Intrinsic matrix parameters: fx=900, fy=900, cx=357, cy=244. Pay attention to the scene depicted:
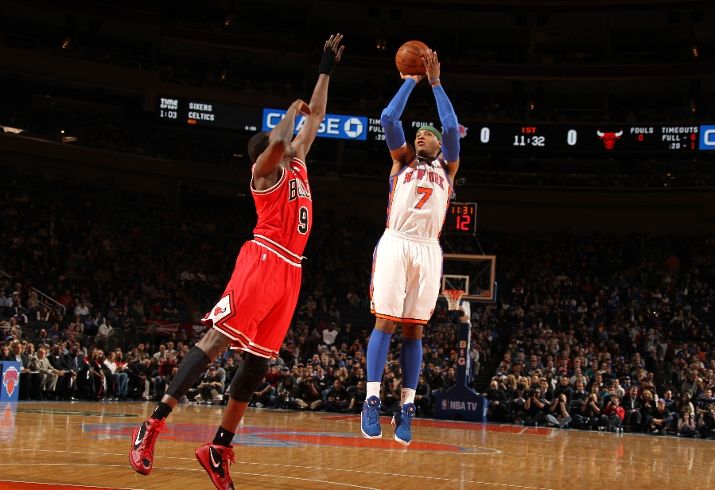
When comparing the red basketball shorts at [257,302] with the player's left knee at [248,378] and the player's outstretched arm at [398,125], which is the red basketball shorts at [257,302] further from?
the player's outstretched arm at [398,125]

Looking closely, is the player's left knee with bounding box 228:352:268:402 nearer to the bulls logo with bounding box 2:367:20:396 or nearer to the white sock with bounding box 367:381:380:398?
the white sock with bounding box 367:381:380:398

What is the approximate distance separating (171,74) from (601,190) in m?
15.4

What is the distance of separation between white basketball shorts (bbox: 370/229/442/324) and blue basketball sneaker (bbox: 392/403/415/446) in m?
0.64

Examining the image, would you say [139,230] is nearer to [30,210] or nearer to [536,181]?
[30,210]

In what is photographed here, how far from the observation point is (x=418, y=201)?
21.9 feet

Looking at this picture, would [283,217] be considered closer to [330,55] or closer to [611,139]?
[330,55]

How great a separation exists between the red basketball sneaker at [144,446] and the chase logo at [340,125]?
2460 centimetres

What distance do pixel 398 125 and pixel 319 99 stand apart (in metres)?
0.62

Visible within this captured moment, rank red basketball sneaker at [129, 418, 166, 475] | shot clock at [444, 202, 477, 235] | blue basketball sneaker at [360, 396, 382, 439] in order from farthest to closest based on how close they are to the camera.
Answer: shot clock at [444, 202, 477, 235], blue basketball sneaker at [360, 396, 382, 439], red basketball sneaker at [129, 418, 166, 475]

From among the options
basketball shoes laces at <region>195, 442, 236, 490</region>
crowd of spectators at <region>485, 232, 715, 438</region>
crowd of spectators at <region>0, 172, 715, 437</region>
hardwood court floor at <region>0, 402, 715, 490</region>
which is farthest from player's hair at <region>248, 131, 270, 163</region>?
crowd of spectators at <region>485, 232, 715, 438</region>

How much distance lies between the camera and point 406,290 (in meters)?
6.62

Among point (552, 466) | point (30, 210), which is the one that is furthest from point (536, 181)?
point (552, 466)

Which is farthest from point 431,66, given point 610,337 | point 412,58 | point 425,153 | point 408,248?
point 610,337

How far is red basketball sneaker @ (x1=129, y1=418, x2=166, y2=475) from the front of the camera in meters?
5.48
